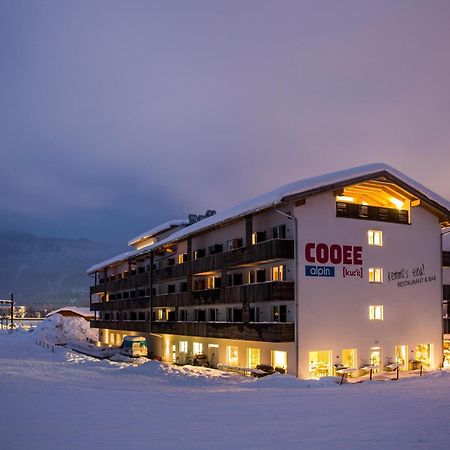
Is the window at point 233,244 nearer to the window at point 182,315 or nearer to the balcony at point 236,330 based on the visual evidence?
the balcony at point 236,330

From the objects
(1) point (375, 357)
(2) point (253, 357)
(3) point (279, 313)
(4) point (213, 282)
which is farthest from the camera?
(4) point (213, 282)

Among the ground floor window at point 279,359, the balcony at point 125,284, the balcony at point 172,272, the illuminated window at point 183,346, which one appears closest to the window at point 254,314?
the ground floor window at point 279,359

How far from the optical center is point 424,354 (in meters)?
38.2

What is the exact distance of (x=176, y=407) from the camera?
19047 mm

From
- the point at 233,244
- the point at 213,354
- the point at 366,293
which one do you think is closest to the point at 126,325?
the point at 213,354

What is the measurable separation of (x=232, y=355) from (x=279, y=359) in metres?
6.68

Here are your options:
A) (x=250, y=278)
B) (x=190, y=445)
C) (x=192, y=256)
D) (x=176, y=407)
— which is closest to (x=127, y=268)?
(x=192, y=256)

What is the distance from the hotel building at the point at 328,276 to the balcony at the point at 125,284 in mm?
14528

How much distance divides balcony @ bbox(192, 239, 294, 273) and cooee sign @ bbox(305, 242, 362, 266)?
1.31 metres

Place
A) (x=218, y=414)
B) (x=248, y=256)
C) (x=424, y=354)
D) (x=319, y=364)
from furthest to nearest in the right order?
(x=424, y=354) < (x=248, y=256) < (x=319, y=364) < (x=218, y=414)

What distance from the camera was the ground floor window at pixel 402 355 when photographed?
36688mm

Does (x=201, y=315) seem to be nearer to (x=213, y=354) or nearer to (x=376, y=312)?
(x=213, y=354)

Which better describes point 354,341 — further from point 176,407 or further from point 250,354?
point 176,407

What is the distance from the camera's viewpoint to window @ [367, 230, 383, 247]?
1442 inches
